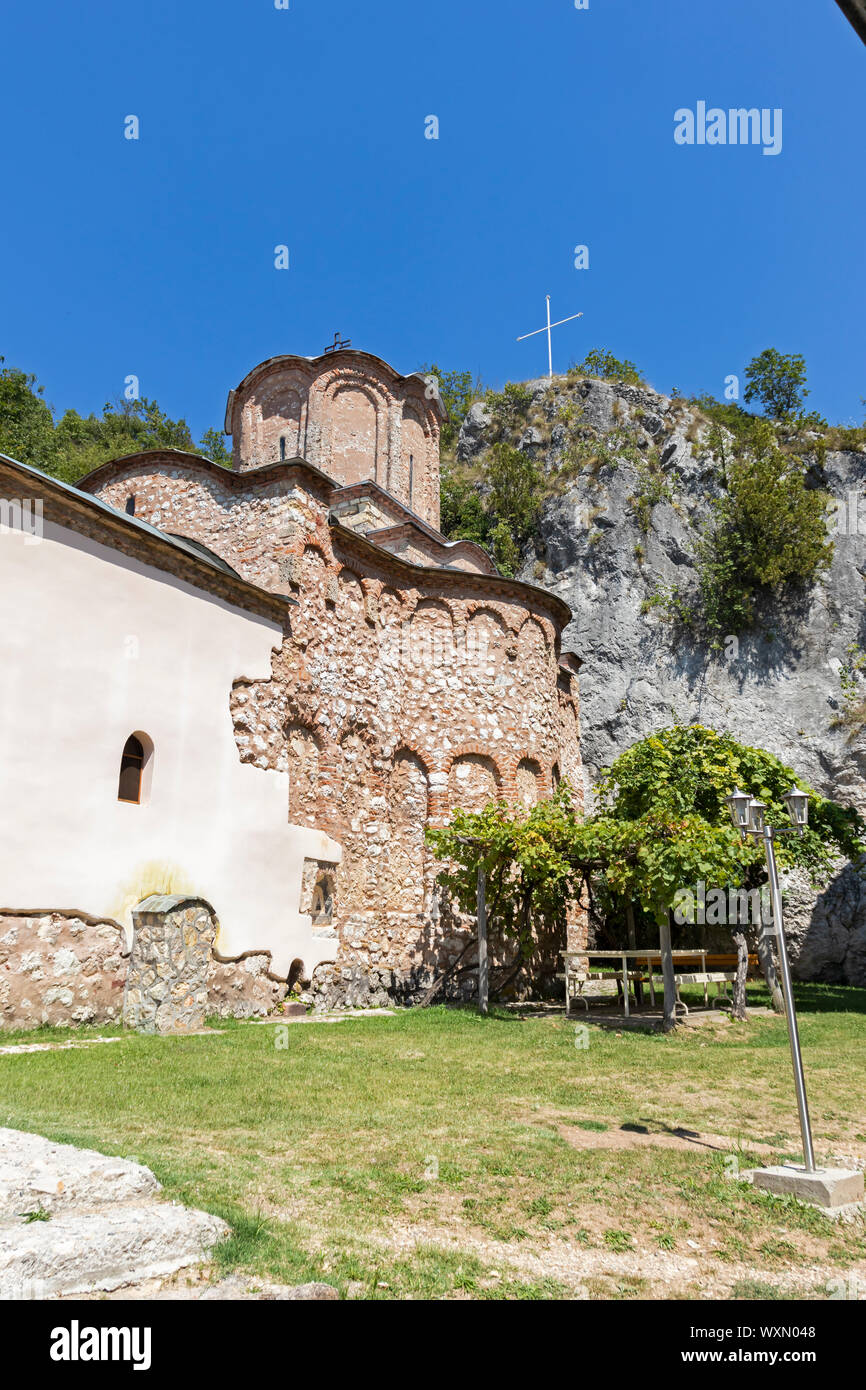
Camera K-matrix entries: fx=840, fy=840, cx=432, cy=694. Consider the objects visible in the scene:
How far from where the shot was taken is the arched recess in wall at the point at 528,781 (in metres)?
15.9

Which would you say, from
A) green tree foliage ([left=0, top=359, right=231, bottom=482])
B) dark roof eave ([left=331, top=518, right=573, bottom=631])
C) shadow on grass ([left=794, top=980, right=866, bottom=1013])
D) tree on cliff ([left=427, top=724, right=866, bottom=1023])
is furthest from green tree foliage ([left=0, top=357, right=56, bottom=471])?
shadow on grass ([left=794, top=980, right=866, bottom=1013])

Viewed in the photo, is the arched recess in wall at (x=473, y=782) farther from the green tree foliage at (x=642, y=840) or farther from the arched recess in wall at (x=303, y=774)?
the arched recess in wall at (x=303, y=774)

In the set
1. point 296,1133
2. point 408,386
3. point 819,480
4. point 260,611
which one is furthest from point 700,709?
point 296,1133

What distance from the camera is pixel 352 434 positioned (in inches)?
830

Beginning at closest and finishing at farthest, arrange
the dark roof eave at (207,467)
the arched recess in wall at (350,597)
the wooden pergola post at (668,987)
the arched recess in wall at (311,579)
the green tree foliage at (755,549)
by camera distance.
A: the wooden pergola post at (668,987) → the arched recess in wall at (311,579) → the dark roof eave at (207,467) → the arched recess in wall at (350,597) → the green tree foliage at (755,549)

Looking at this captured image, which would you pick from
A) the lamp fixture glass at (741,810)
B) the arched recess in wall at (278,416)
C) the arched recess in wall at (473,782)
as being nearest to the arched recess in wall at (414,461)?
the arched recess in wall at (278,416)

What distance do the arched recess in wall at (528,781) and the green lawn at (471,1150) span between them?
671 cm

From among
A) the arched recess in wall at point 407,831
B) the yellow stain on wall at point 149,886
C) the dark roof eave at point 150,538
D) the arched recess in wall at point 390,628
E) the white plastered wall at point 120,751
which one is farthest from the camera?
the arched recess in wall at point 390,628

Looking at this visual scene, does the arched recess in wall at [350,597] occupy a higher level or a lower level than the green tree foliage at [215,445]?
lower

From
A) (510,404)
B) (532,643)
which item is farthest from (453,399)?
(532,643)

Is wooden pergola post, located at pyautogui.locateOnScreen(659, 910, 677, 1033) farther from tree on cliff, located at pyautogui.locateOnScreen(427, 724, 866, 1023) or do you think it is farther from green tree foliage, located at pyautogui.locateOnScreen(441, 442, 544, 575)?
green tree foliage, located at pyautogui.locateOnScreen(441, 442, 544, 575)

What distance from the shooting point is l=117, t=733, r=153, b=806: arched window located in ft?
33.8

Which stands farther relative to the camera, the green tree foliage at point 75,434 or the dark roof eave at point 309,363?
the green tree foliage at point 75,434
